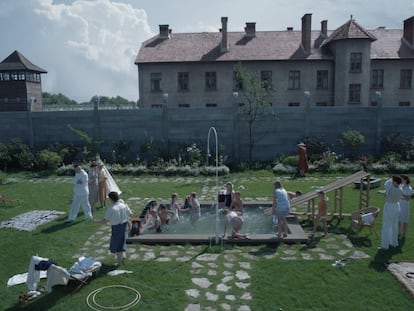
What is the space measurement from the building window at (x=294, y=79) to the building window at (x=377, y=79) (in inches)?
239

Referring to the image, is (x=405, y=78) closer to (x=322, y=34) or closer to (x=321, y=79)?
(x=321, y=79)

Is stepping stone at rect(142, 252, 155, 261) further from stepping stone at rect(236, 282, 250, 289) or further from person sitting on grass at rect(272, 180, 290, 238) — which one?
person sitting on grass at rect(272, 180, 290, 238)

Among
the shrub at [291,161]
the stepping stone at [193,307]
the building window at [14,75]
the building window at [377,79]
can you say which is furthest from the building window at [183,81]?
the stepping stone at [193,307]

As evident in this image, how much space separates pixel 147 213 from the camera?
1091cm

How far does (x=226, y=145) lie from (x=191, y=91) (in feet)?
41.3

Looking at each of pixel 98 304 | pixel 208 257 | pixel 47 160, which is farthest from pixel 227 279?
pixel 47 160

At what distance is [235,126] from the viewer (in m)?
20.2

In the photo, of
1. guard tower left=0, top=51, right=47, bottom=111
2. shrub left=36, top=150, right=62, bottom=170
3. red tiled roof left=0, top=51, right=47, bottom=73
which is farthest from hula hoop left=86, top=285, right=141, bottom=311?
red tiled roof left=0, top=51, right=47, bottom=73

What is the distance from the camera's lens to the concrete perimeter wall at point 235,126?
2020 cm

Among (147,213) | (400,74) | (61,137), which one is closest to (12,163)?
(61,137)

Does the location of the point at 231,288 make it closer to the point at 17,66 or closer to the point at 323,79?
the point at 323,79

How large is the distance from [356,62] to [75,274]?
28229mm

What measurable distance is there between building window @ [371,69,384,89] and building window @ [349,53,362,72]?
2.36m

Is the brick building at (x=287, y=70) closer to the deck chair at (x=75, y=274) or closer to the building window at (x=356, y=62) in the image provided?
the building window at (x=356, y=62)
